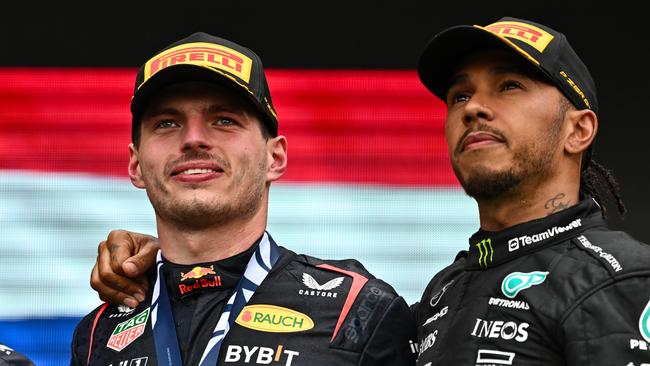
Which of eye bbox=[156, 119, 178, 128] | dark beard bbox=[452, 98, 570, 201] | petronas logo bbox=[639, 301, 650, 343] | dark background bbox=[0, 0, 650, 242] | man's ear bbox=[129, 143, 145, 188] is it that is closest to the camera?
petronas logo bbox=[639, 301, 650, 343]

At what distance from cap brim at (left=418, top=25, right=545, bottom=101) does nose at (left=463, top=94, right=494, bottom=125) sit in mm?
132

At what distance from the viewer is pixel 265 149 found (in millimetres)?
2799

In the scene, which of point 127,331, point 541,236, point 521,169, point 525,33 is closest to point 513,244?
point 541,236

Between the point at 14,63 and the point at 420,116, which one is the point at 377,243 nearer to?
the point at 420,116

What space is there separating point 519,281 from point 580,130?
16.3 inches

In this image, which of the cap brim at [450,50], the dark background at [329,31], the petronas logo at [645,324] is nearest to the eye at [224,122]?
the cap brim at [450,50]

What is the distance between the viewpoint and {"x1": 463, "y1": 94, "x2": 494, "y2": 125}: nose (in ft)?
8.11

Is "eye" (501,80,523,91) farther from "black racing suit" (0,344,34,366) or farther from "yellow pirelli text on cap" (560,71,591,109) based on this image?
"black racing suit" (0,344,34,366)

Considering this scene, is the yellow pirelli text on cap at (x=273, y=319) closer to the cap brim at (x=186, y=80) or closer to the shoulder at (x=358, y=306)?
the shoulder at (x=358, y=306)

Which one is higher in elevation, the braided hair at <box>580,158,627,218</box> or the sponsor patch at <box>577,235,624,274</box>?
the braided hair at <box>580,158,627,218</box>

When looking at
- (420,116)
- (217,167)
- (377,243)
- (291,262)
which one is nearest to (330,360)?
(291,262)

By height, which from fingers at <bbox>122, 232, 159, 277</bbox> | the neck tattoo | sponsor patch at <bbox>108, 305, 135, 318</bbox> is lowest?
sponsor patch at <bbox>108, 305, 135, 318</bbox>

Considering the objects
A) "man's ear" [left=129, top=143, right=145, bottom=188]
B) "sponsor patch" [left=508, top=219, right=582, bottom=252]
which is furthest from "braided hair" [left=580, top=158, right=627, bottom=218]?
"man's ear" [left=129, top=143, right=145, bottom=188]

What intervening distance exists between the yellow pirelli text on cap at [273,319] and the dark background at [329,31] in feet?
5.13
